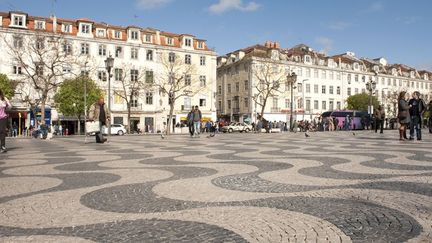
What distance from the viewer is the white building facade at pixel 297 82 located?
71.8m

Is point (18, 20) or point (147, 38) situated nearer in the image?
point (18, 20)

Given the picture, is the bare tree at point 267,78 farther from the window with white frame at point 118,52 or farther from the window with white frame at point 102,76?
the window with white frame at point 102,76

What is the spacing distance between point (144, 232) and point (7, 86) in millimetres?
49309

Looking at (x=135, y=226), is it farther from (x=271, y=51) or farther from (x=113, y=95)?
(x=271, y=51)

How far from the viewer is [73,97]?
46.7m

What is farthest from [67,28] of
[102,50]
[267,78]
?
[267,78]

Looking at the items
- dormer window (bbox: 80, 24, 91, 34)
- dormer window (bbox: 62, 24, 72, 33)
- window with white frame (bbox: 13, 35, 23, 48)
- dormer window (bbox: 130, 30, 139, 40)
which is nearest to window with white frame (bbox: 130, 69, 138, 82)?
dormer window (bbox: 130, 30, 139, 40)

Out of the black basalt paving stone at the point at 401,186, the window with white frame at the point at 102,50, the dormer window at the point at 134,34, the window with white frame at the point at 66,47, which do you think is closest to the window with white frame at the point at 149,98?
the dormer window at the point at 134,34

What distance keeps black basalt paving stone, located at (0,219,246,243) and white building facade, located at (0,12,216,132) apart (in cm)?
4797

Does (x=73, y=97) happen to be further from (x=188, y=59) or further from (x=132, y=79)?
(x=188, y=59)

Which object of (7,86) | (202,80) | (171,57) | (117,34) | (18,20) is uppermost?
(18,20)

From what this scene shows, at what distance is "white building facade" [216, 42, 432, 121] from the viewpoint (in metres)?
71.8

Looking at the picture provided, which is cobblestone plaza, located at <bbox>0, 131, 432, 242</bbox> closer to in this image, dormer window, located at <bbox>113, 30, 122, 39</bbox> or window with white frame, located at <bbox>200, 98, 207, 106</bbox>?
dormer window, located at <bbox>113, 30, 122, 39</bbox>

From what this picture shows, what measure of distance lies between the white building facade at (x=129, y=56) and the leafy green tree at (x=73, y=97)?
7.37ft
